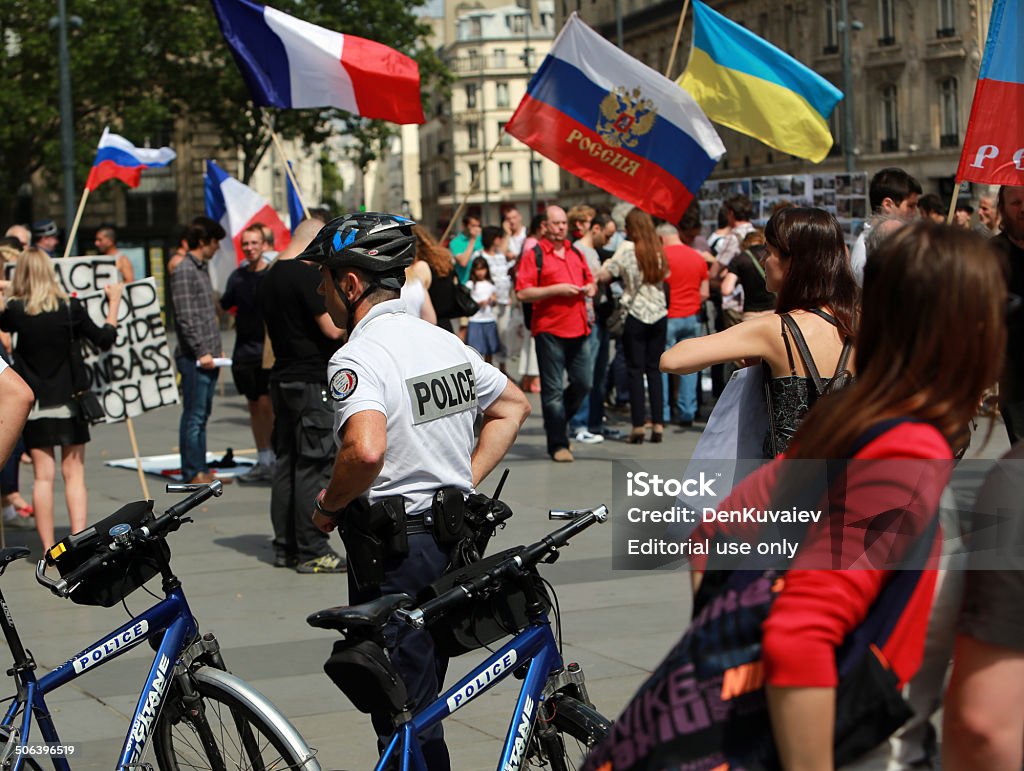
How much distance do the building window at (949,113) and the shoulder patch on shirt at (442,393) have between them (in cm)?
5162

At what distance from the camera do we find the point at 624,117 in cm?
1029

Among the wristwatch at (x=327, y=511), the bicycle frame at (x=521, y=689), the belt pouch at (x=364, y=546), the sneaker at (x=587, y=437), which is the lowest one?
the sneaker at (x=587, y=437)

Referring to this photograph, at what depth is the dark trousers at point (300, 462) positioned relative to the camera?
316 inches

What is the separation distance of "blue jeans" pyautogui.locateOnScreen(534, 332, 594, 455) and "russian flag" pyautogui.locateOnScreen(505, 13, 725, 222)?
5.41ft

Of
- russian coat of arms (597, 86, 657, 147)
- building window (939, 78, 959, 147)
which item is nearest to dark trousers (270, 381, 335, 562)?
russian coat of arms (597, 86, 657, 147)

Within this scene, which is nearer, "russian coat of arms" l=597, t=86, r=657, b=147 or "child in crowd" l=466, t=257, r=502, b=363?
"russian coat of arms" l=597, t=86, r=657, b=147

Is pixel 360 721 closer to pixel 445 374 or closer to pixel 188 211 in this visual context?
pixel 445 374

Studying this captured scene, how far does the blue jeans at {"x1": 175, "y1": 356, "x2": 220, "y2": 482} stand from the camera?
10977 mm

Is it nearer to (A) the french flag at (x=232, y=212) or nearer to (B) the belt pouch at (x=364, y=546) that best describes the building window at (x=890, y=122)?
(A) the french flag at (x=232, y=212)

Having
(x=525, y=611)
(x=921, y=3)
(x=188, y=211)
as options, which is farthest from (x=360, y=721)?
(x=921, y=3)

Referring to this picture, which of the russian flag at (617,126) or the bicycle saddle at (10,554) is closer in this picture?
the bicycle saddle at (10,554)

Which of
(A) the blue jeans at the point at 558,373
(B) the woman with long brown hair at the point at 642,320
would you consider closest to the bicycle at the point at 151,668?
(A) the blue jeans at the point at 558,373

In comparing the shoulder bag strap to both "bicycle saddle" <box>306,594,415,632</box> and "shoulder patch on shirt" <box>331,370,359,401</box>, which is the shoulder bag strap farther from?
"bicycle saddle" <box>306,594,415,632</box>

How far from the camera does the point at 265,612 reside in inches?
284
